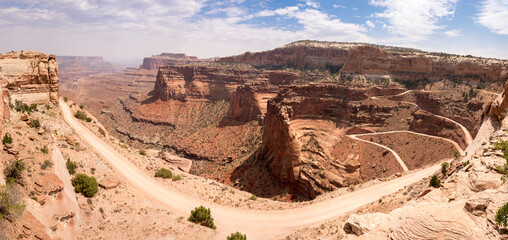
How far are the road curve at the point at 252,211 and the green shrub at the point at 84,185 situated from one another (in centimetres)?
490

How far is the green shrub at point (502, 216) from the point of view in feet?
28.5

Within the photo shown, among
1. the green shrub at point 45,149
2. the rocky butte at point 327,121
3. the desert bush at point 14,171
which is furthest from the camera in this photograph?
the rocky butte at point 327,121

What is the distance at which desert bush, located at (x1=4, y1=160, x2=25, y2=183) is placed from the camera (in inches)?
591

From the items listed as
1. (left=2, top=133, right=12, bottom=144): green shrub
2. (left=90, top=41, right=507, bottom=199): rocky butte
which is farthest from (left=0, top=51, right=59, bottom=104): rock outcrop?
(left=90, top=41, right=507, bottom=199): rocky butte

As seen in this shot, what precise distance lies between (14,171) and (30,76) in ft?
60.2

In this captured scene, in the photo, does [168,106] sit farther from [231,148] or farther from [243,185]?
[243,185]

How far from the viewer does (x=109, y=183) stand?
2325 cm

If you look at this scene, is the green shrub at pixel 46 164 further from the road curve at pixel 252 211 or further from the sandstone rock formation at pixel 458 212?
the sandstone rock formation at pixel 458 212

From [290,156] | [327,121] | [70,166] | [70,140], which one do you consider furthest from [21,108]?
[327,121]

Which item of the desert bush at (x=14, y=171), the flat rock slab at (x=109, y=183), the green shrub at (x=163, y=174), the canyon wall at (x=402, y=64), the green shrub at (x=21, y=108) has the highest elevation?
the canyon wall at (x=402, y=64)

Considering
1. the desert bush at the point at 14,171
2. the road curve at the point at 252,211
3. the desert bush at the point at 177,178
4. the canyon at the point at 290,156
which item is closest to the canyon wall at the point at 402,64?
the canyon at the point at 290,156

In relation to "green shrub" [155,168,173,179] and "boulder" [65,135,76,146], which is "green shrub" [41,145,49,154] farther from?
"green shrub" [155,168,173,179]

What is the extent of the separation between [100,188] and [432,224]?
24938 millimetres

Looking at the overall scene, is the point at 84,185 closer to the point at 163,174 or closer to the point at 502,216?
the point at 163,174
